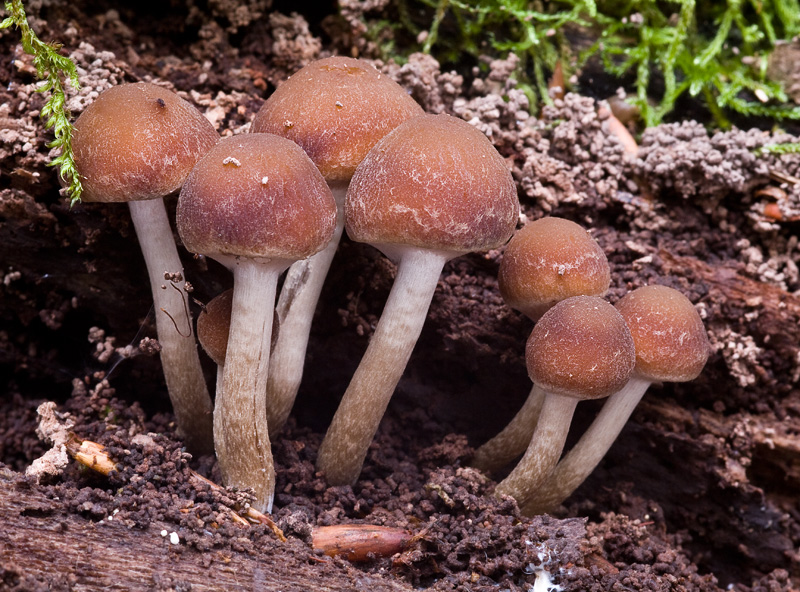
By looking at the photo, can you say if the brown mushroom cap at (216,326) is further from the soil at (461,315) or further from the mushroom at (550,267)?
the mushroom at (550,267)

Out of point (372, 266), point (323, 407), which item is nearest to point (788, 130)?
point (372, 266)

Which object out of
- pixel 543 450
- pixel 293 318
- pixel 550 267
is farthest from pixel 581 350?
pixel 293 318

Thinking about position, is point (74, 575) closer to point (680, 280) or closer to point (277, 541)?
point (277, 541)

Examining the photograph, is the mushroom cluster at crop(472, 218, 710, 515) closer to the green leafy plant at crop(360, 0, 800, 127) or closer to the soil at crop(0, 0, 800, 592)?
the soil at crop(0, 0, 800, 592)

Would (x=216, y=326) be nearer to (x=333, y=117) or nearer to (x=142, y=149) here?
(x=142, y=149)

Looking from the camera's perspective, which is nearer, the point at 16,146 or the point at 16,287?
the point at 16,146

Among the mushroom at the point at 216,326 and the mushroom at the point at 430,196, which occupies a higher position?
the mushroom at the point at 430,196

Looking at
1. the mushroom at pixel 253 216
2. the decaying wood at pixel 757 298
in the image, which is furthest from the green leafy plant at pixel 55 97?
the decaying wood at pixel 757 298
